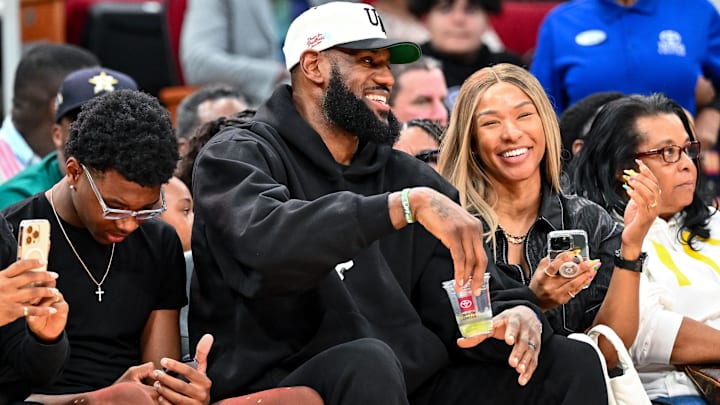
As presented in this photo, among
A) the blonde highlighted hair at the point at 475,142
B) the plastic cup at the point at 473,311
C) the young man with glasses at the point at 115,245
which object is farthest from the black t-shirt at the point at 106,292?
the blonde highlighted hair at the point at 475,142

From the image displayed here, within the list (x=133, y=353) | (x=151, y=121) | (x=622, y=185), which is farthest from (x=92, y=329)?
(x=622, y=185)

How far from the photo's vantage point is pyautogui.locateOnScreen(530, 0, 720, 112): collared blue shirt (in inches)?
242

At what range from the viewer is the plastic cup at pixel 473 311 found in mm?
3508

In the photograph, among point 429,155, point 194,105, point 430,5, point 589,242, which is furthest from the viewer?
point 430,5

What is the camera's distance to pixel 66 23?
25.8 ft

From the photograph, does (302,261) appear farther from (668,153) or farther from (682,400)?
(668,153)

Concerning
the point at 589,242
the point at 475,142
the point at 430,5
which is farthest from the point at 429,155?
the point at 430,5

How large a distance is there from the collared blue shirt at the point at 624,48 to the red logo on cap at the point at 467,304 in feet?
9.53

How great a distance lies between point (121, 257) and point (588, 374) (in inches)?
60.4

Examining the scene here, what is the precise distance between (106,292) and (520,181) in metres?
1.53

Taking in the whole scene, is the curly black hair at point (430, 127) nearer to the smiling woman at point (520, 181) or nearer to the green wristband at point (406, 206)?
the smiling woman at point (520, 181)

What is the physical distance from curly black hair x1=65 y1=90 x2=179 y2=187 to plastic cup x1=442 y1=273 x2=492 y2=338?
962 millimetres

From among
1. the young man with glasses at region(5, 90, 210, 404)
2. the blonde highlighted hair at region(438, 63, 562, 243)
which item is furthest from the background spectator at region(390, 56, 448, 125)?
the young man with glasses at region(5, 90, 210, 404)

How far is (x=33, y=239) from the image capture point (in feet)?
10.4
